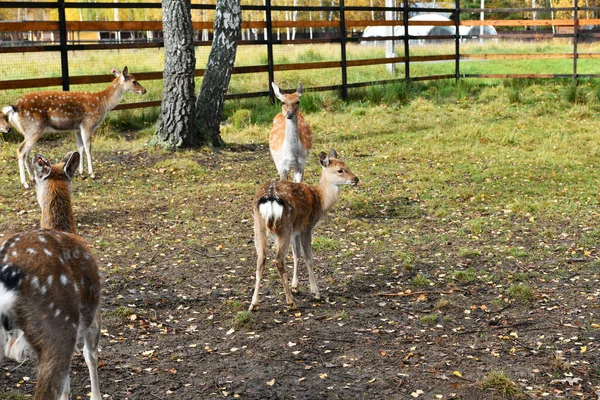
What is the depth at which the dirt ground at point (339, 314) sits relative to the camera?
4.47 meters

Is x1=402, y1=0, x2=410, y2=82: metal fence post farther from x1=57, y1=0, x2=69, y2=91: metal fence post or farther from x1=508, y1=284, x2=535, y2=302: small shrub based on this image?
x1=508, y1=284, x2=535, y2=302: small shrub

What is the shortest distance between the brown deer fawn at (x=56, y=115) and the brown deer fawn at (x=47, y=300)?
5.87 meters

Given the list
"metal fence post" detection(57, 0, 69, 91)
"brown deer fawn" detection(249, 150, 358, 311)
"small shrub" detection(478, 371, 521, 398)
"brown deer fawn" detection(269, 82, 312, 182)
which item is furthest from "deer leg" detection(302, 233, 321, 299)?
"metal fence post" detection(57, 0, 69, 91)

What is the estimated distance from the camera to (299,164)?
856 cm

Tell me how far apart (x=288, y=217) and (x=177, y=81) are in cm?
560

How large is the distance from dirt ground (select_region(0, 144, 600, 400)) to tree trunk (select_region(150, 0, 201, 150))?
234 cm

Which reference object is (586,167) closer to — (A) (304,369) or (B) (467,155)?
(B) (467,155)

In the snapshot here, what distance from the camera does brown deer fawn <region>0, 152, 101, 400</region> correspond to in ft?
10.9

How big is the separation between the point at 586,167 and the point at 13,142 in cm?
784

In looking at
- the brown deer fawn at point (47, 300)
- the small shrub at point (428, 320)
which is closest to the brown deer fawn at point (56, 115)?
the small shrub at point (428, 320)

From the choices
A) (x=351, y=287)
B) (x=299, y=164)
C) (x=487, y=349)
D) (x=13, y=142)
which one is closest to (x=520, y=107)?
(x=299, y=164)

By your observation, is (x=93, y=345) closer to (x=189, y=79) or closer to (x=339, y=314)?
(x=339, y=314)

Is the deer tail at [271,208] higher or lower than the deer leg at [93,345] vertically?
higher

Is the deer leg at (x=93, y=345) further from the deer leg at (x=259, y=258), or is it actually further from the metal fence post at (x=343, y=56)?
the metal fence post at (x=343, y=56)
